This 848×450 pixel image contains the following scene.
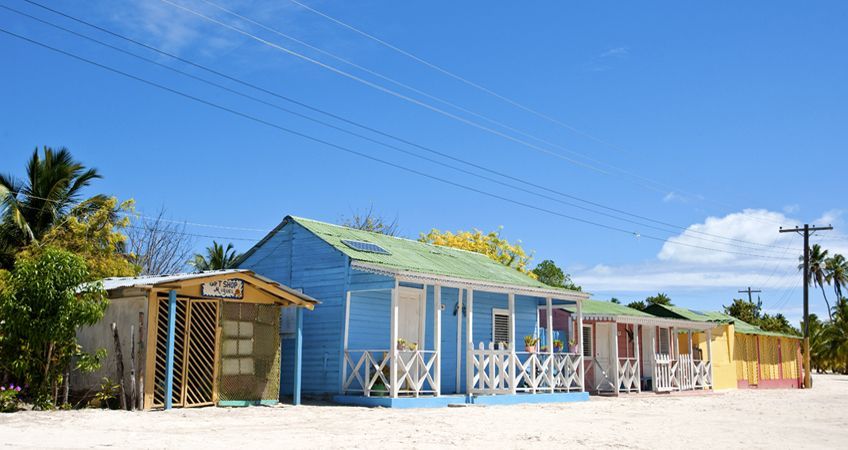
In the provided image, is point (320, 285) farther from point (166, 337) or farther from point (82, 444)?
point (82, 444)

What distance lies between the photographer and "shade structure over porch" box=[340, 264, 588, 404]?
60.2 feet

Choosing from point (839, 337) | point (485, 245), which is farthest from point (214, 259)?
point (839, 337)

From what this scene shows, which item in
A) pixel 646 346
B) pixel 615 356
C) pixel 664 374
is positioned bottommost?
pixel 664 374

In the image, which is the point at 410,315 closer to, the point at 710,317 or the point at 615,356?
the point at 615,356

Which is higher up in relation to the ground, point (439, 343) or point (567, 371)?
point (439, 343)

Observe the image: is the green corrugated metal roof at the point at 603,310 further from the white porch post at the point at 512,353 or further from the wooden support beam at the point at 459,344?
the wooden support beam at the point at 459,344

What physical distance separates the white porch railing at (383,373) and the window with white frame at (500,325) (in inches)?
161

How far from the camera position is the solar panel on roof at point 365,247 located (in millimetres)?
20167

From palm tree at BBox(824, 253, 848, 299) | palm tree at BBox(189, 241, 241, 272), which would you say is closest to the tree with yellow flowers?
palm tree at BBox(189, 241, 241, 272)

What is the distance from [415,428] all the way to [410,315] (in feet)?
23.0

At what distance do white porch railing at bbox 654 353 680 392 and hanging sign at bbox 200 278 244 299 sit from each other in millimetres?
16420

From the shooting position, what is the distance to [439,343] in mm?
18703

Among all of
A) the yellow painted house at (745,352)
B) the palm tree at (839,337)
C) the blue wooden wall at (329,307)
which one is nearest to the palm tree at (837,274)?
the palm tree at (839,337)

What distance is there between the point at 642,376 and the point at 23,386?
2136 cm
